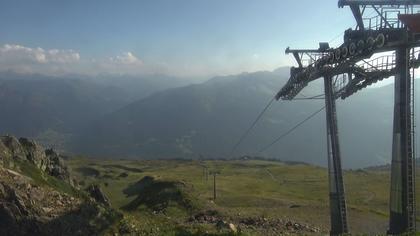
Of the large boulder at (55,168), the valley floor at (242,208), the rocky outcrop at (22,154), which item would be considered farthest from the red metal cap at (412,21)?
the large boulder at (55,168)

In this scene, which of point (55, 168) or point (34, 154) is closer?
point (34, 154)

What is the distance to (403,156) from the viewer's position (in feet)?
119

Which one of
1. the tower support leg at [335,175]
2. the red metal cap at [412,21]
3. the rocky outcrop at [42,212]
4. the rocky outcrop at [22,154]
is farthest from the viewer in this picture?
the tower support leg at [335,175]

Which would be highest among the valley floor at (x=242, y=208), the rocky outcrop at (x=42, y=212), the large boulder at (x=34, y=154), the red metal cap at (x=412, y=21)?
the red metal cap at (x=412, y=21)

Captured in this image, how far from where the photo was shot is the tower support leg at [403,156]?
36156mm

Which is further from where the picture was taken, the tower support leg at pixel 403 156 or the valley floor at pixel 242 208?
the valley floor at pixel 242 208

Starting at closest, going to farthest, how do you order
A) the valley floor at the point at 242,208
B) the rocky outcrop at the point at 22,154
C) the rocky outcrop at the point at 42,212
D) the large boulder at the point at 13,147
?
the rocky outcrop at the point at 42,212
the rocky outcrop at the point at 22,154
the valley floor at the point at 242,208
the large boulder at the point at 13,147

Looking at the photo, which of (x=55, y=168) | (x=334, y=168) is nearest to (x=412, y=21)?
(x=334, y=168)

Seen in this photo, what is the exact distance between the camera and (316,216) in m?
62.7

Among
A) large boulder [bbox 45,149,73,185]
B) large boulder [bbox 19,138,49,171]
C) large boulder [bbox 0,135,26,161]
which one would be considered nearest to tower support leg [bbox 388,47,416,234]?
large boulder [bbox 0,135,26,161]

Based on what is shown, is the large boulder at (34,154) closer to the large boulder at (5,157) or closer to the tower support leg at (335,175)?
the large boulder at (5,157)

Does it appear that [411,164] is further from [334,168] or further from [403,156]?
[334,168]

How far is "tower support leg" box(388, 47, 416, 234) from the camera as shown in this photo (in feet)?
119

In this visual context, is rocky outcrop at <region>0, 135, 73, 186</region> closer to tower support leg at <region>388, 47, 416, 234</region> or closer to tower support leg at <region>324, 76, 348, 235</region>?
tower support leg at <region>324, 76, 348, 235</region>
